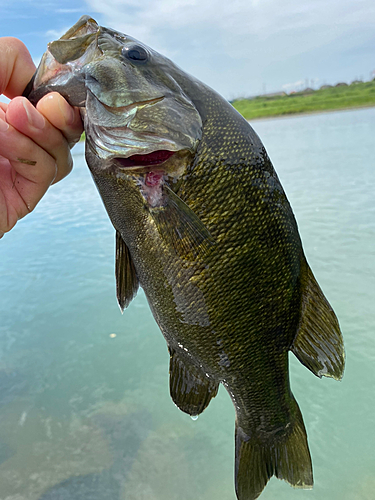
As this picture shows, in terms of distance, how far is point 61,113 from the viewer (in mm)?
1240

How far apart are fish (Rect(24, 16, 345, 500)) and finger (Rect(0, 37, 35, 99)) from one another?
0.18 metres

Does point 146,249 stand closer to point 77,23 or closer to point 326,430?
point 77,23

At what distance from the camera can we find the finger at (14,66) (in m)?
1.40

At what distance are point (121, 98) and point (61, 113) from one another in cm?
21

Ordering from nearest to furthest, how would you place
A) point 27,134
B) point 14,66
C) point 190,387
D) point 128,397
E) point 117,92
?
point 117,92
point 27,134
point 14,66
point 190,387
point 128,397

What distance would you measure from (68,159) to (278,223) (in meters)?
0.87

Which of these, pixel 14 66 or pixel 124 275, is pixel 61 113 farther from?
pixel 124 275

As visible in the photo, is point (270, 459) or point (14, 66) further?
point (270, 459)

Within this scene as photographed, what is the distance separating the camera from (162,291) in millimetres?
1414

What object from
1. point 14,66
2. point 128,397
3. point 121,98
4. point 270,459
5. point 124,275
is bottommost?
point 128,397

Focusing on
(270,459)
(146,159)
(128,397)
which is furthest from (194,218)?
(128,397)

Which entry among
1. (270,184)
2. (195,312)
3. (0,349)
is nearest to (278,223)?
(270,184)

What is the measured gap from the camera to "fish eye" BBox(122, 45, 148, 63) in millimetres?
1253

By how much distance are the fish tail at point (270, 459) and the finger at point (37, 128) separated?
1.41 meters
